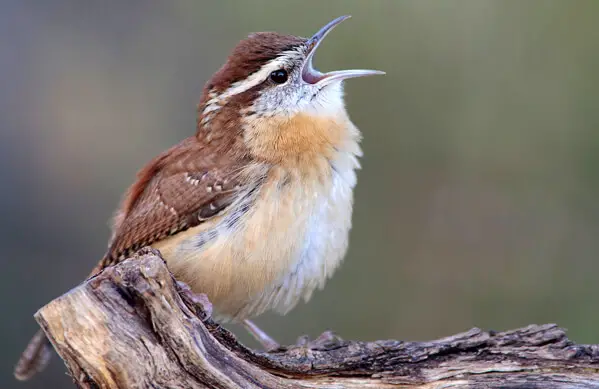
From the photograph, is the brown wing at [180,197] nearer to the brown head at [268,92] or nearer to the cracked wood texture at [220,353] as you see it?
the brown head at [268,92]

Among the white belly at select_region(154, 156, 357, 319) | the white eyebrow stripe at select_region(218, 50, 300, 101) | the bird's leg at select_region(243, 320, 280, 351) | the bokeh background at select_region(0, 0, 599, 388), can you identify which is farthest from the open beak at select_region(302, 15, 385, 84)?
the bokeh background at select_region(0, 0, 599, 388)

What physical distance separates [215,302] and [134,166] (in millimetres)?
3169

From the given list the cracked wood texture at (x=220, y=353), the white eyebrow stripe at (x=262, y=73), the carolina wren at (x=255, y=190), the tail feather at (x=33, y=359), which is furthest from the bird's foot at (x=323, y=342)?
the tail feather at (x=33, y=359)

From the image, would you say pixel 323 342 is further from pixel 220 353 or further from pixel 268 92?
pixel 268 92

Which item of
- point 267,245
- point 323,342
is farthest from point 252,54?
point 323,342

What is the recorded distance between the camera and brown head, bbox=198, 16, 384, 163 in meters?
4.26

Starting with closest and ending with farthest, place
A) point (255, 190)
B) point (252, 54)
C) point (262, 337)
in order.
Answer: point (255, 190)
point (252, 54)
point (262, 337)

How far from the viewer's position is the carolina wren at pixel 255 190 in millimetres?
3963

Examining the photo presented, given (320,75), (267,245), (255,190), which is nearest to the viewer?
(267,245)

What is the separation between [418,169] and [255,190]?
3.04 m

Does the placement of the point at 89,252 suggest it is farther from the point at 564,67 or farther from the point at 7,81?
the point at 564,67

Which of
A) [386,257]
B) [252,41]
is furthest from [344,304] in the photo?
[252,41]

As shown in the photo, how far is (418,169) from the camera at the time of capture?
6.82 metres

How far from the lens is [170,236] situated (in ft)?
13.5
